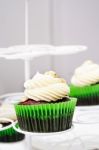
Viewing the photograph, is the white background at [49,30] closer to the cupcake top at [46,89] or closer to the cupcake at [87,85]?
the cupcake at [87,85]

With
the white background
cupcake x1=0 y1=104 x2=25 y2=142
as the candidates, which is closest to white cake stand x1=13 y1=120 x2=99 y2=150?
cupcake x1=0 y1=104 x2=25 y2=142

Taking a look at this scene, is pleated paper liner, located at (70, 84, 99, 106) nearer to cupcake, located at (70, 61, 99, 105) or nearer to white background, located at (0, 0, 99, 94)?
cupcake, located at (70, 61, 99, 105)

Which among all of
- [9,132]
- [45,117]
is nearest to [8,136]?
[9,132]

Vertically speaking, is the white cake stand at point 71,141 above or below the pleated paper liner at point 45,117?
below

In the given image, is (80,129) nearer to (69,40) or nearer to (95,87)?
(95,87)

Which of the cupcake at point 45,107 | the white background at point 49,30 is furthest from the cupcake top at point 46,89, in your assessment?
the white background at point 49,30
